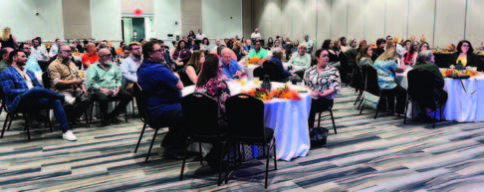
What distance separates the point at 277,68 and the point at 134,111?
285 cm

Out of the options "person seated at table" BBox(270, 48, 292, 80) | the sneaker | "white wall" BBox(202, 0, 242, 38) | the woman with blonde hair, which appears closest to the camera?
the sneaker

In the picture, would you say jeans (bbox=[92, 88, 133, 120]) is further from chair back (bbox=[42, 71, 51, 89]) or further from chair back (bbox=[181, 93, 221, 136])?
chair back (bbox=[181, 93, 221, 136])

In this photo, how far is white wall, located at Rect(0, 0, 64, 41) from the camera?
57.0ft

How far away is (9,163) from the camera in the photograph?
440cm

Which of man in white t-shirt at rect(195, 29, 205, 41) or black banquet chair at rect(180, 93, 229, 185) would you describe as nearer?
black banquet chair at rect(180, 93, 229, 185)

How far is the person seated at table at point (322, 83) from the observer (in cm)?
494

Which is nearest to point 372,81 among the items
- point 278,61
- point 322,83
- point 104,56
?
point 278,61

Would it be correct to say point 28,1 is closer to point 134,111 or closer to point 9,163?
point 134,111

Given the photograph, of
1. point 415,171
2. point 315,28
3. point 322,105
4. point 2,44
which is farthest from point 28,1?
point 415,171

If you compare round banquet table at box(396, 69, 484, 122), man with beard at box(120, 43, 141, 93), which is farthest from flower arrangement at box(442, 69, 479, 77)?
man with beard at box(120, 43, 141, 93)

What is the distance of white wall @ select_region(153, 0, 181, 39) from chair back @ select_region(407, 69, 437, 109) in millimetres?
16908

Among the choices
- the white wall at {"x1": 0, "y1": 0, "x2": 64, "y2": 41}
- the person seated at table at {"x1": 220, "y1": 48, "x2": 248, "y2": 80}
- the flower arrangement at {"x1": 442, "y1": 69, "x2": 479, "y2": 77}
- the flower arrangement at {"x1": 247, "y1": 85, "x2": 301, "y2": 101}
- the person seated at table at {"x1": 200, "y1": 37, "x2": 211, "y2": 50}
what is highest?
the white wall at {"x1": 0, "y1": 0, "x2": 64, "y2": 41}

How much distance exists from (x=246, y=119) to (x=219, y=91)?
0.43 m

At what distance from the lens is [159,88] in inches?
164
